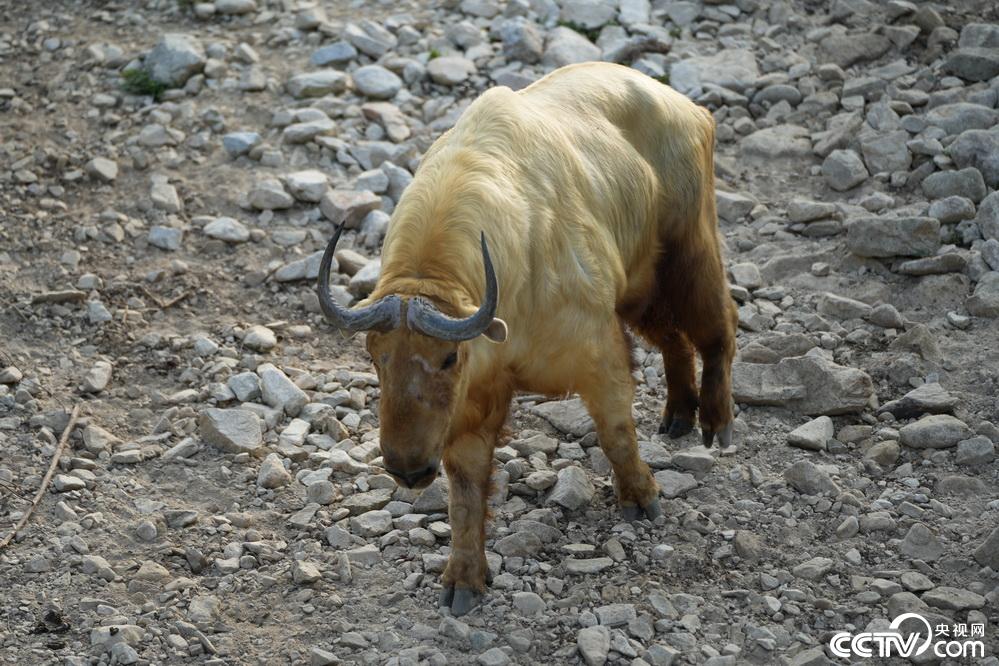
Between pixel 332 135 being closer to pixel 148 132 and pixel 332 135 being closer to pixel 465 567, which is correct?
pixel 148 132

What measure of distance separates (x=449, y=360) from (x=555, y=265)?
77 cm

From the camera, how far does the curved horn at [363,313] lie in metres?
4.94

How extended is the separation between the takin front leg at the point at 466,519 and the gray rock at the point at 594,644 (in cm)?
55

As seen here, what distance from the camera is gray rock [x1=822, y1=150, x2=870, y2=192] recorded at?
870 cm

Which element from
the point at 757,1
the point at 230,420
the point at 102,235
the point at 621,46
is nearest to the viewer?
the point at 230,420

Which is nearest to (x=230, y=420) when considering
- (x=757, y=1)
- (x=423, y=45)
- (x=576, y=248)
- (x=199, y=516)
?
(x=199, y=516)

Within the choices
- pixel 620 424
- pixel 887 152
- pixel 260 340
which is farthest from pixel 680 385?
pixel 887 152

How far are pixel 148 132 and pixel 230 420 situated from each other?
3.35m

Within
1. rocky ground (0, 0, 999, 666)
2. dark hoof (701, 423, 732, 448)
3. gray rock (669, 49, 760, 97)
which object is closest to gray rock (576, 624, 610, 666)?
rocky ground (0, 0, 999, 666)

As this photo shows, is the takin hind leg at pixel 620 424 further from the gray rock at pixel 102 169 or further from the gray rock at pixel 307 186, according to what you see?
the gray rock at pixel 102 169

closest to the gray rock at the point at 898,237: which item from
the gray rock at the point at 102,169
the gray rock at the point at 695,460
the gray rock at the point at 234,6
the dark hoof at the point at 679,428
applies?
the dark hoof at the point at 679,428

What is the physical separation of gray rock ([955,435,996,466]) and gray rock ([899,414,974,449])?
0.31 ft

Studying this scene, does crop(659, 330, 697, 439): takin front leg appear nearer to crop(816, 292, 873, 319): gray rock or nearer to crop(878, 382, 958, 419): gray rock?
crop(878, 382, 958, 419): gray rock

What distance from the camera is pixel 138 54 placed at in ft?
33.4
